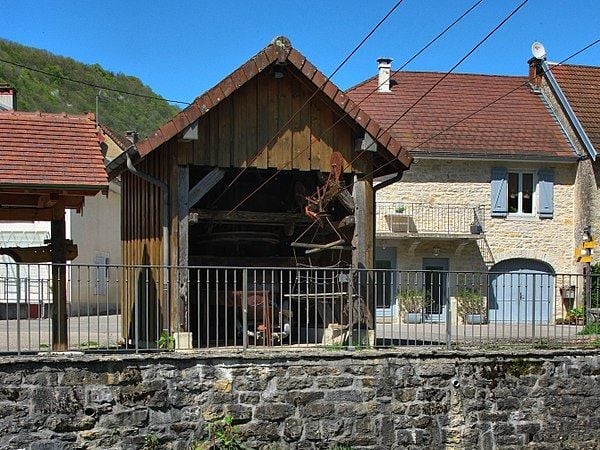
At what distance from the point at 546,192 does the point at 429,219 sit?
146 inches

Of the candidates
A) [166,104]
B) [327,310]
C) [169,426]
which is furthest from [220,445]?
[166,104]

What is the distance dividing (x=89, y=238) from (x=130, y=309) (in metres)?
14.8

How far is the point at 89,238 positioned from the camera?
89.7ft

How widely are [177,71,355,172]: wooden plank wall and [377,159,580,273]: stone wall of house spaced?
Answer: 11664 mm

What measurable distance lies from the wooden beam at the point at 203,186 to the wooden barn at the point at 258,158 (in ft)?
0.05

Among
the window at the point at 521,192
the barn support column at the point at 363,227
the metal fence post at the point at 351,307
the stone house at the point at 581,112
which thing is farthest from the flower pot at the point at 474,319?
the stone house at the point at 581,112

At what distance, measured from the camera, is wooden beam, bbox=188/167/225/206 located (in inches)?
453

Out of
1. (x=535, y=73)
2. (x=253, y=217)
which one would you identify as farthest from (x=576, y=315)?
(x=535, y=73)

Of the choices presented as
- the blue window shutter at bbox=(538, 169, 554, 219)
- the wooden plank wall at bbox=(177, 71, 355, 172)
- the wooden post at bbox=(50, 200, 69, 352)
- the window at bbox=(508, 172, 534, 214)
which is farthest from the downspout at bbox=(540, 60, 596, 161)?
the wooden post at bbox=(50, 200, 69, 352)

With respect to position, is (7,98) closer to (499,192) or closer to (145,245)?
(145,245)

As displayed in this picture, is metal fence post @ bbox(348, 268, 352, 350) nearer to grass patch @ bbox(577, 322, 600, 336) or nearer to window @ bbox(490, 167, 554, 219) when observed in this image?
grass patch @ bbox(577, 322, 600, 336)

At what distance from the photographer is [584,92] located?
26.2 metres

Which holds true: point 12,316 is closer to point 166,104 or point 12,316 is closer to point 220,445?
point 220,445


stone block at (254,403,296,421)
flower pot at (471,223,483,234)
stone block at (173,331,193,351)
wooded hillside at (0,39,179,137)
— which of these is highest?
wooded hillside at (0,39,179,137)
